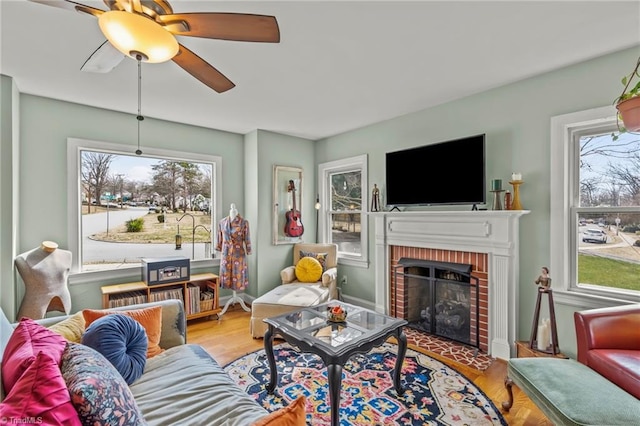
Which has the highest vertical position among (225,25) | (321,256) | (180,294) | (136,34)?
(225,25)

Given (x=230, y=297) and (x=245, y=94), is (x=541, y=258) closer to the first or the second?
(x=245, y=94)

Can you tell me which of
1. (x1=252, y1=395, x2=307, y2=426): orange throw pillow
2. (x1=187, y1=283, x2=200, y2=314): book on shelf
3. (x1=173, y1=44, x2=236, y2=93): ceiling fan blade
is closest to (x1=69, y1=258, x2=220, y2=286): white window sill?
(x1=187, y1=283, x2=200, y2=314): book on shelf

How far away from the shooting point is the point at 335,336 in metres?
1.99

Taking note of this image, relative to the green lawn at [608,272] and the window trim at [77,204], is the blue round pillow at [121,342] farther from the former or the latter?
the green lawn at [608,272]

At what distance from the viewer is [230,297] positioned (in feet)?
13.8

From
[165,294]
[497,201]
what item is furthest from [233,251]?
[497,201]

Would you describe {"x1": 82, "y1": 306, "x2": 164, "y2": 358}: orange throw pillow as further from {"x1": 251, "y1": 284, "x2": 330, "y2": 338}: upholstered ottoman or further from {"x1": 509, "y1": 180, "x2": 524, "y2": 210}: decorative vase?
{"x1": 509, "y1": 180, "x2": 524, "y2": 210}: decorative vase

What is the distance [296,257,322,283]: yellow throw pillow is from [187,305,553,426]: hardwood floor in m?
0.86

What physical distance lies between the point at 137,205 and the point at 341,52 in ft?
9.95

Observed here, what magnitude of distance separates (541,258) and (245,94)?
3.08 m

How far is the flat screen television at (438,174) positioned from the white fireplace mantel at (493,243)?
17 cm

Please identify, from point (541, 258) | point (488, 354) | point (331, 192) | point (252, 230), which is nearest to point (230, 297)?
point (252, 230)

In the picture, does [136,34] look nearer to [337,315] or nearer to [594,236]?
[337,315]

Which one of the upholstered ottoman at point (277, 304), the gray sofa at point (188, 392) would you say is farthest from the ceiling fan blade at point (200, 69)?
the upholstered ottoman at point (277, 304)
